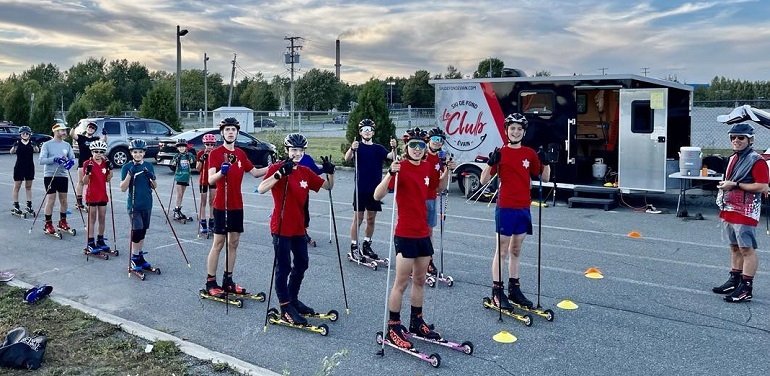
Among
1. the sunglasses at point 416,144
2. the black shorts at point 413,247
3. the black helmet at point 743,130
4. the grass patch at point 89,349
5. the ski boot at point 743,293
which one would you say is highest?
the black helmet at point 743,130

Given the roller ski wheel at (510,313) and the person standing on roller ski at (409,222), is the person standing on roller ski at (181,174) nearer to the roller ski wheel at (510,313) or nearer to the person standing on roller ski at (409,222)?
the roller ski wheel at (510,313)

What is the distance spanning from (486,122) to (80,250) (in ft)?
29.7

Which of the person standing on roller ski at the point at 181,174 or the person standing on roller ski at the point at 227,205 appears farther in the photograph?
A: the person standing on roller ski at the point at 181,174

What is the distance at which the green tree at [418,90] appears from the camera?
69750mm

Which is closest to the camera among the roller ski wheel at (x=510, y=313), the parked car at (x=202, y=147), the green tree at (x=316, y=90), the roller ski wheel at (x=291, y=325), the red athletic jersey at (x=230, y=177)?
the roller ski wheel at (x=291, y=325)

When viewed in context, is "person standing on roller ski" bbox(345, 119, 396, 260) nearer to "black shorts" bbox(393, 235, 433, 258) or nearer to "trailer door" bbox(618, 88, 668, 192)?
"black shorts" bbox(393, 235, 433, 258)

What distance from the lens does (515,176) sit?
256 inches

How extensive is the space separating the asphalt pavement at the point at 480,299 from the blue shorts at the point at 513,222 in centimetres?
88

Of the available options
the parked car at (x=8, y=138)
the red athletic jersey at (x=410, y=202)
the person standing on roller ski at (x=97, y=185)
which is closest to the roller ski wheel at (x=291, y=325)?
the red athletic jersey at (x=410, y=202)

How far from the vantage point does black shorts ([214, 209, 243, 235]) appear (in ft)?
22.8

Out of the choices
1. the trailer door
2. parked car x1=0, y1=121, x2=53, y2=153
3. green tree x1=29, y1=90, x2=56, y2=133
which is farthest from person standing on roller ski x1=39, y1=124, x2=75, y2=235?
green tree x1=29, y1=90, x2=56, y2=133

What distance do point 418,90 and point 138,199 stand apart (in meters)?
63.3

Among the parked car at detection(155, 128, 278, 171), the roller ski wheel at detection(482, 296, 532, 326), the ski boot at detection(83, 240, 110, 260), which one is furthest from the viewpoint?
the parked car at detection(155, 128, 278, 171)

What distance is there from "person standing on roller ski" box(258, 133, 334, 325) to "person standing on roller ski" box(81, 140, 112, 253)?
167 inches
